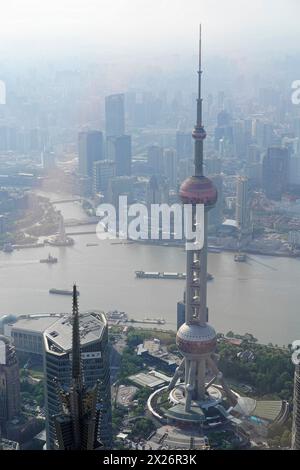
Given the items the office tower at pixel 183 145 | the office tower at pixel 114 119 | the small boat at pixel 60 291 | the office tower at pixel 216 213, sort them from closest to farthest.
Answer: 1. the small boat at pixel 60 291
2. the office tower at pixel 216 213
3. the office tower at pixel 183 145
4. the office tower at pixel 114 119

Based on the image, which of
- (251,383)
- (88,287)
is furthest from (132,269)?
(251,383)

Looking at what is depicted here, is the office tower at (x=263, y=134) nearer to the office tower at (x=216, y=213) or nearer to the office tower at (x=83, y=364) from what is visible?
the office tower at (x=216, y=213)

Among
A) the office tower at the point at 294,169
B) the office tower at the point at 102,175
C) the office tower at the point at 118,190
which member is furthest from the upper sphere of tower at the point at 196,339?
the office tower at the point at 294,169

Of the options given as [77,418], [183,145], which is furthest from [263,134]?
[77,418]

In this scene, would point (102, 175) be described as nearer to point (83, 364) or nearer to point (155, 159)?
point (155, 159)

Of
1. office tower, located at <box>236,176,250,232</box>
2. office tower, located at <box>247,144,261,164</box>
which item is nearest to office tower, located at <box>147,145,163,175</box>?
office tower, located at <box>247,144,261,164</box>
